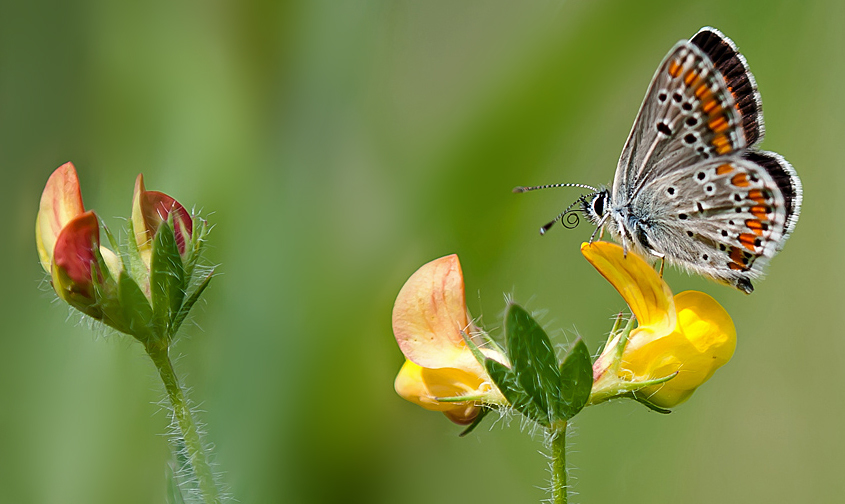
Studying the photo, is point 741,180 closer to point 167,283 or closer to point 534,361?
point 534,361

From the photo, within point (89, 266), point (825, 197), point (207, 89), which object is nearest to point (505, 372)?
point (89, 266)

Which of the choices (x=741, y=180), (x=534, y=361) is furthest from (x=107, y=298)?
(x=741, y=180)

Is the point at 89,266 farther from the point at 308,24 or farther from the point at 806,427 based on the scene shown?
the point at 806,427

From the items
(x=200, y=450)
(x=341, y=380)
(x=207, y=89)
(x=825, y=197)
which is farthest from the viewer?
(x=825, y=197)

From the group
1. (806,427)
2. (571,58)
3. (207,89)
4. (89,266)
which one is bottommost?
(806,427)

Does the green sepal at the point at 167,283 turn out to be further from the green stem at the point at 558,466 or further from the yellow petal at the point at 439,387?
the green stem at the point at 558,466

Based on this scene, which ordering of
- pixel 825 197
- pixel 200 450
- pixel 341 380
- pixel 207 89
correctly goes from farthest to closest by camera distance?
pixel 825 197 < pixel 207 89 < pixel 341 380 < pixel 200 450

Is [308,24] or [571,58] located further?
[308,24]
